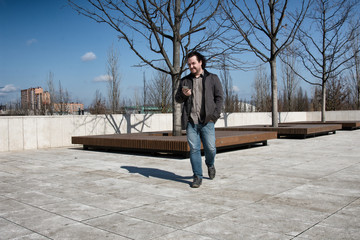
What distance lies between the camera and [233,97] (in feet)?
89.7

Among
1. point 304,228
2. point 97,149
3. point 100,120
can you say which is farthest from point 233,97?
point 304,228

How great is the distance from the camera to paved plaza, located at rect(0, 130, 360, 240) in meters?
2.65

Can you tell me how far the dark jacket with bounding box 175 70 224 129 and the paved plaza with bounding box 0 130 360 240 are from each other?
0.89 meters

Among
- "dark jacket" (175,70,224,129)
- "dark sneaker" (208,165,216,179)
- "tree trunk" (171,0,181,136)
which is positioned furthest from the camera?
"tree trunk" (171,0,181,136)

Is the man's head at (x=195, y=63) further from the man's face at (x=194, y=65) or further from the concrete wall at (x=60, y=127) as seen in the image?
the concrete wall at (x=60, y=127)

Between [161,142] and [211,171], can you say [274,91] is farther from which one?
[211,171]

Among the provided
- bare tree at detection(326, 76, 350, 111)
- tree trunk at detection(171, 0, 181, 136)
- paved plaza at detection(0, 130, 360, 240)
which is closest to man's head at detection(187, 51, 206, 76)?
paved plaza at detection(0, 130, 360, 240)

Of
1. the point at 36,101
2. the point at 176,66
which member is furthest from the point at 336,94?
the point at 176,66

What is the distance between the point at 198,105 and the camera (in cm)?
420

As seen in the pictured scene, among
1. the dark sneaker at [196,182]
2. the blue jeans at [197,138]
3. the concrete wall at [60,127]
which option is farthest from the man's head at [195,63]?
the concrete wall at [60,127]

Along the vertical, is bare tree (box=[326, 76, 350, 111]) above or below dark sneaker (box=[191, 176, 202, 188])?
above

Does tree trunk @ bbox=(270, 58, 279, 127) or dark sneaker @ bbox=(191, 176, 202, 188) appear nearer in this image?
dark sneaker @ bbox=(191, 176, 202, 188)

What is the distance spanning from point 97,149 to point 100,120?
2415mm

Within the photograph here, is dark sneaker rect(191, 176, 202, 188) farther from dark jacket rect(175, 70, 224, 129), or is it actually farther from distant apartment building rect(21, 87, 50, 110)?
distant apartment building rect(21, 87, 50, 110)
